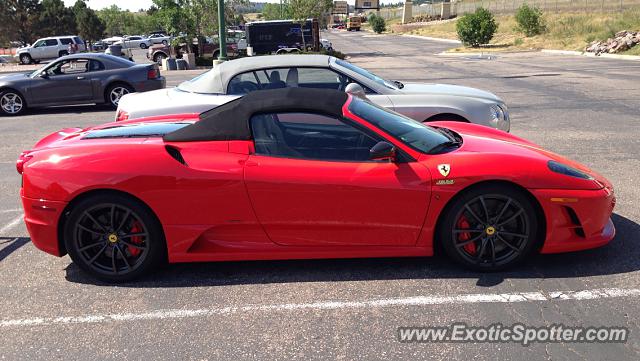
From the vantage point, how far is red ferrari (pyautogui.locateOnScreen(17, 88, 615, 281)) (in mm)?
3807

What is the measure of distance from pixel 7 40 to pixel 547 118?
5903 cm

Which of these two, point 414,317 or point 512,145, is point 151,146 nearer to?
point 414,317

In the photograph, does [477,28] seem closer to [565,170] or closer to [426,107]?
[426,107]

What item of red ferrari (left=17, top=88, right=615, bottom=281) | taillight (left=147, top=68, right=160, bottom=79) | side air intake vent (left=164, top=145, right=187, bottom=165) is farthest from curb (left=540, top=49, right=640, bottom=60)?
side air intake vent (left=164, top=145, right=187, bottom=165)

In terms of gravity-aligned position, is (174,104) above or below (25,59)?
above

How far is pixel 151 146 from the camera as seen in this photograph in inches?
158

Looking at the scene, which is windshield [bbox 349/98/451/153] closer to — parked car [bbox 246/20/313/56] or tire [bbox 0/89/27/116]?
tire [bbox 0/89/27/116]

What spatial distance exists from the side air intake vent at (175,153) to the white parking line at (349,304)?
1062 mm

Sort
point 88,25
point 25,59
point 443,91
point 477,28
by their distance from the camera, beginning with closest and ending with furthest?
point 443,91
point 25,59
point 477,28
point 88,25

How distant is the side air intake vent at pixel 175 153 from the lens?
3.92 metres

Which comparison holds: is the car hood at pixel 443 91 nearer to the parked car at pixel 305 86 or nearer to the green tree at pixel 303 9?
the parked car at pixel 305 86

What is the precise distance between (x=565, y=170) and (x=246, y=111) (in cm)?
239

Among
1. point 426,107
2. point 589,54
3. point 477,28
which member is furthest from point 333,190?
point 477,28

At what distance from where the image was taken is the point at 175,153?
156 inches
